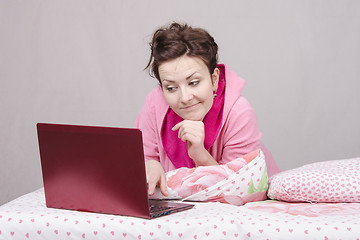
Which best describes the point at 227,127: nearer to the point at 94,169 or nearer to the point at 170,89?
the point at 170,89

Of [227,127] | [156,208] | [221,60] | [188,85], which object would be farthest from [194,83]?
[221,60]

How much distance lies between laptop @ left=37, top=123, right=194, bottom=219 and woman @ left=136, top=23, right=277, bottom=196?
0.75 feet

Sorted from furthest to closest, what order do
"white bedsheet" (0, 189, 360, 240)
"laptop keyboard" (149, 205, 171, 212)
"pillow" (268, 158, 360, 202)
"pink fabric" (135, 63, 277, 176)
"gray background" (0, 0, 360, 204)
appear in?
"gray background" (0, 0, 360, 204)
"pink fabric" (135, 63, 277, 176)
"pillow" (268, 158, 360, 202)
"laptop keyboard" (149, 205, 171, 212)
"white bedsheet" (0, 189, 360, 240)

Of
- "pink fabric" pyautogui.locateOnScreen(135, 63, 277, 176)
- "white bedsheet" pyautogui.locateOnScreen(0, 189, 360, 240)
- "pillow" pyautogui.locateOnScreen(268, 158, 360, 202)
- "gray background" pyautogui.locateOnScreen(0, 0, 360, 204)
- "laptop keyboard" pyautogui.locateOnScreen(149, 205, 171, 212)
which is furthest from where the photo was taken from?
"gray background" pyautogui.locateOnScreen(0, 0, 360, 204)

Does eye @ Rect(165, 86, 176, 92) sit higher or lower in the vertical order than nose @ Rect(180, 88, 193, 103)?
higher

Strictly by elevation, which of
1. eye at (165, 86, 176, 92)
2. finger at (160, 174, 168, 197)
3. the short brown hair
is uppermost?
the short brown hair

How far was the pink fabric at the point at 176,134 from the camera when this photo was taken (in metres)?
1.94

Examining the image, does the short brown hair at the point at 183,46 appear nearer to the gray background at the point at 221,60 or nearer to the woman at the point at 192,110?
the woman at the point at 192,110

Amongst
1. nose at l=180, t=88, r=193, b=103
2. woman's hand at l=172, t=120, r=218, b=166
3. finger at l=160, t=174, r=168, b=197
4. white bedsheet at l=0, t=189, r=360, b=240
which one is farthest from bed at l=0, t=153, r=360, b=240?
nose at l=180, t=88, r=193, b=103

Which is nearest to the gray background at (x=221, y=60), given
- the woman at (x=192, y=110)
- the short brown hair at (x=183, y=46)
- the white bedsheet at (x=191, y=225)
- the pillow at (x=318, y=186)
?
the woman at (x=192, y=110)

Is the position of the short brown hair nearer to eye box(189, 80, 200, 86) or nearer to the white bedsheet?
eye box(189, 80, 200, 86)

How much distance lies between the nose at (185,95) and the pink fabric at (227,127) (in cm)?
19

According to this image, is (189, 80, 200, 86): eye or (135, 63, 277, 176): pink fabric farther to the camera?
(135, 63, 277, 176): pink fabric

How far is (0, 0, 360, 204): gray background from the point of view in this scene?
2.99m
